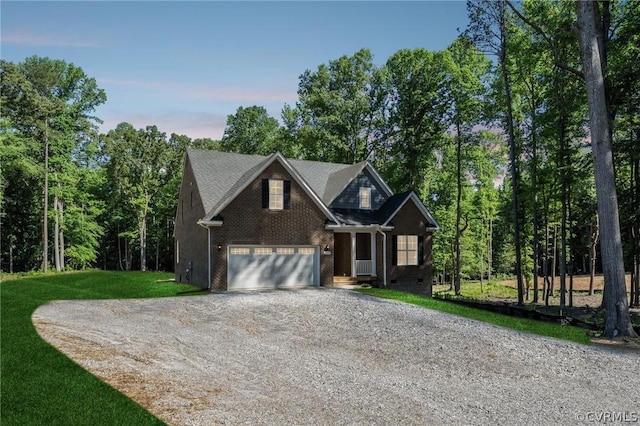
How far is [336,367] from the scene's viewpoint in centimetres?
915

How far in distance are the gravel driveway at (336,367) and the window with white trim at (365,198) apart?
11.9 meters

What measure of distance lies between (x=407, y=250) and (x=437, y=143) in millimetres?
11728

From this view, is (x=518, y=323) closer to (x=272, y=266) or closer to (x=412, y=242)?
(x=272, y=266)

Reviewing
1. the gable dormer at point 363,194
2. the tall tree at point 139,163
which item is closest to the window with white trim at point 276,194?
the gable dormer at point 363,194

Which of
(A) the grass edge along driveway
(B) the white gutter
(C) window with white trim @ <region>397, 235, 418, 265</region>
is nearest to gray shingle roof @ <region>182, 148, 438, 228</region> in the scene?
(B) the white gutter

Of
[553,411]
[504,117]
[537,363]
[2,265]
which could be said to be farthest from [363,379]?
[2,265]

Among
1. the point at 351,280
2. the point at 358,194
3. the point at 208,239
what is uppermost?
the point at 358,194

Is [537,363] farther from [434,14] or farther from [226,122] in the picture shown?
[226,122]

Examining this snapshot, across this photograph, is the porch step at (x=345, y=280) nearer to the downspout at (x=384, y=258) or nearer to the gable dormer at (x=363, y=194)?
the downspout at (x=384, y=258)

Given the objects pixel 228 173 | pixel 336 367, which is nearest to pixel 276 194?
pixel 228 173

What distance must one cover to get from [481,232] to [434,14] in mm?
37075

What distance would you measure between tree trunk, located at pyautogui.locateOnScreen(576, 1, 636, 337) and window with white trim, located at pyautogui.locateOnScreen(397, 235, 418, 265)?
12.2m

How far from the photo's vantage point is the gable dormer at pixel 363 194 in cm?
2620

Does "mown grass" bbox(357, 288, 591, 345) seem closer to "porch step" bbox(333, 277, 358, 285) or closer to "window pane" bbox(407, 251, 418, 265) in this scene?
"porch step" bbox(333, 277, 358, 285)
